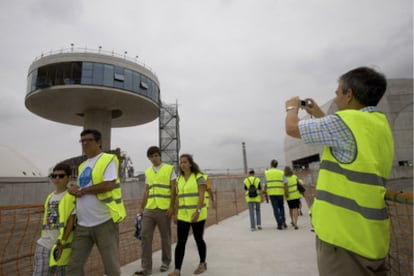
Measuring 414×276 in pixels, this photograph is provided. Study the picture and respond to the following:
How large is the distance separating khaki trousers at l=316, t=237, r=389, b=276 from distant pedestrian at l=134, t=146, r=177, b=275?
2.76m

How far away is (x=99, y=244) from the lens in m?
2.55

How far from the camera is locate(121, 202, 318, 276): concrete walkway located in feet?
12.1

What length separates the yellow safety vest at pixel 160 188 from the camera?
152 inches

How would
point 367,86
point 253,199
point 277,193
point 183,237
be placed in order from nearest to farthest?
1. point 367,86
2. point 183,237
3. point 277,193
4. point 253,199

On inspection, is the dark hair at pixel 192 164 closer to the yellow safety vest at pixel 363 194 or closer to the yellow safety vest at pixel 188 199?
the yellow safety vest at pixel 188 199

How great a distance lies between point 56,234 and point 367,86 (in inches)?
118

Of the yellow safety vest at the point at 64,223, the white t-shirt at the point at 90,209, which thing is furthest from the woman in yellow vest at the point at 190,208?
the yellow safety vest at the point at 64,223

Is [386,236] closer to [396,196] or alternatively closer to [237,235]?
[396,196]

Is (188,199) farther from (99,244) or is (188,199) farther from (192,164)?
(99,244)

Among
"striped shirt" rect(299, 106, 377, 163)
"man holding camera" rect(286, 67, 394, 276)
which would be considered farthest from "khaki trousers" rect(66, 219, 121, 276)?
"striped shirt" rect(299, 106, 377, 163)

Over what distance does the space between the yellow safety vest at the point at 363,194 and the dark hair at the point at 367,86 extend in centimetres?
14

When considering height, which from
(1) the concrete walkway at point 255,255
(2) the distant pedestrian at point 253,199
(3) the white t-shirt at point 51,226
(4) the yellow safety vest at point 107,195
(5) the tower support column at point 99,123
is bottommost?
(1) the concrete walkway at point 255,255

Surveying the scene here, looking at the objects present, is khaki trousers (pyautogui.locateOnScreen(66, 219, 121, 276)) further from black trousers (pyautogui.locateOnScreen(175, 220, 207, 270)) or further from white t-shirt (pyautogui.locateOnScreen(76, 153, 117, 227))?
black trousers (pyautogui.locateOnScreen(175, 220, 207, 270))

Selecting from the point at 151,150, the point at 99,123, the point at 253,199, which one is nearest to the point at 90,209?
the point at 151,150
